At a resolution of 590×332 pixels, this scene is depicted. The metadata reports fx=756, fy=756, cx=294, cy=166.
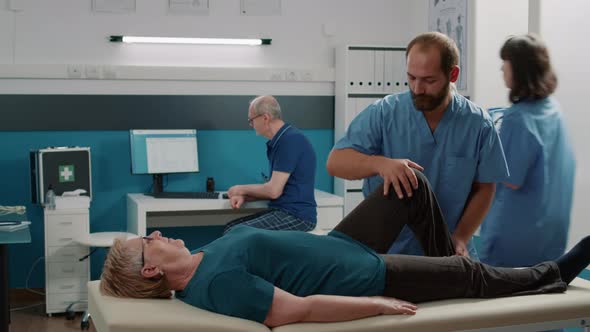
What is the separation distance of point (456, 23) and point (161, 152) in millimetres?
1892

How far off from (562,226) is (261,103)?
192 cm

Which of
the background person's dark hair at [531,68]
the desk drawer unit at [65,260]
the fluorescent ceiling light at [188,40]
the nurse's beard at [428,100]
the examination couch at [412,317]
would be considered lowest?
the desk drawer unit at [65,260]

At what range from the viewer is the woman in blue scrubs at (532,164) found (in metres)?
2.44

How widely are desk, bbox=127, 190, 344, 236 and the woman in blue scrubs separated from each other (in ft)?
6.23

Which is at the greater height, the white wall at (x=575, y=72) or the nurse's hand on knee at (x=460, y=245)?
the white wall at (x=575, y=72)

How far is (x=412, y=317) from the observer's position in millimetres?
2008

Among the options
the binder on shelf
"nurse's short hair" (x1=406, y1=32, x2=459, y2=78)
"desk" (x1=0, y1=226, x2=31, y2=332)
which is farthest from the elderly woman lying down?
the binder on shelf

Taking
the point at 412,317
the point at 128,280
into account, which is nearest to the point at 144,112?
the point at 128,280

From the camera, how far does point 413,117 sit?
2.33m

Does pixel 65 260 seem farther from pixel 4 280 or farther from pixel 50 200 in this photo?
pixel 4 280

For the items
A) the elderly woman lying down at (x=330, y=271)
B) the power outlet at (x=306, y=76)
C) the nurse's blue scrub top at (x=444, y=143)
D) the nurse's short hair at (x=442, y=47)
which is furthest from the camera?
the power outlet at (x=306, y=76)

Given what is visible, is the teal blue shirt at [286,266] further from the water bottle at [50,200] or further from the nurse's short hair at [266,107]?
the water bottle at [50,200]

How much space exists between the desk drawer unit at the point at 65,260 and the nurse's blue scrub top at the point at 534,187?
2477 mm

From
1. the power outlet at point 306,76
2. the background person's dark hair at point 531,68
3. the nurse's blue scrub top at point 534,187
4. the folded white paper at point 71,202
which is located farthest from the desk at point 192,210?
the background person's dark hair at point 531,68
